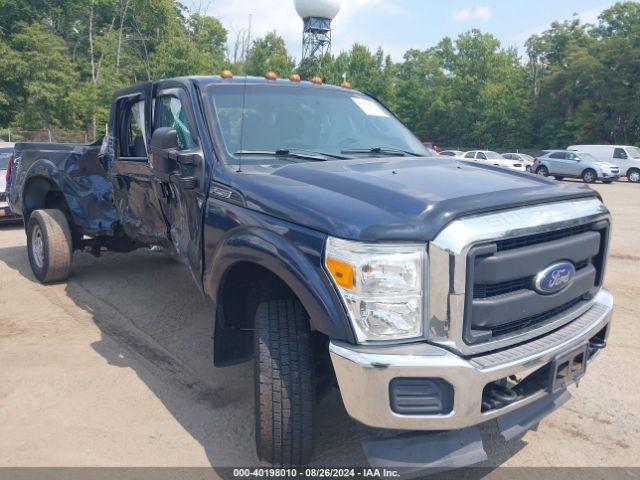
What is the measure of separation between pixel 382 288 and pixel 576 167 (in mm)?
29511

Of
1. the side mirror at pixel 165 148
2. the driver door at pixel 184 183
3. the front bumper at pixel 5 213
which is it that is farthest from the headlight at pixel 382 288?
the front bumper at pixel 5 213

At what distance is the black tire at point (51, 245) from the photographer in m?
6.12

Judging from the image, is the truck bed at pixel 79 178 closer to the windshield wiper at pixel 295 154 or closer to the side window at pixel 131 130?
the side window at pixel 131 130

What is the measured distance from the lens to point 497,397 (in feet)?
8.22

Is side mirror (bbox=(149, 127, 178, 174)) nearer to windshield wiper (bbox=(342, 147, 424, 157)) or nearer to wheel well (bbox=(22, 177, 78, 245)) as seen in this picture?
windshield wiper (bbox=(342, 147, 424, 157))

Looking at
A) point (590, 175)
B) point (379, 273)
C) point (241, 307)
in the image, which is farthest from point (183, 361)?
point (590, 175)

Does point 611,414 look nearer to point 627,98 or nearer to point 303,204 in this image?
point 303,204

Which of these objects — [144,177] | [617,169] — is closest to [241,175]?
[144,177]

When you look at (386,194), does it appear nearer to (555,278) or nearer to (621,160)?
(555,278)

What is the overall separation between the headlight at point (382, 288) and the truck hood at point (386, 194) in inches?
2.5

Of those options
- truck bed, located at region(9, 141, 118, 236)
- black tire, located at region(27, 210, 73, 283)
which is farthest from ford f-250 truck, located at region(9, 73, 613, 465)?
black tire, located at region(27, 210, 73, 283)

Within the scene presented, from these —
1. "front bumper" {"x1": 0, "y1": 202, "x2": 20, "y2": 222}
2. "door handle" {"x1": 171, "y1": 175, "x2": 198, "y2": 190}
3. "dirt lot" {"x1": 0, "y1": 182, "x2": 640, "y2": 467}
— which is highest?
"door handle" {"x1": 171, "y1": 175, "x2": 198, "y2": 190}

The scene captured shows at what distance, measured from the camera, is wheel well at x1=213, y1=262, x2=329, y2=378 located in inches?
117

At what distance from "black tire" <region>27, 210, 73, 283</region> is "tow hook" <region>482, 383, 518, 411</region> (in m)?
5.07
